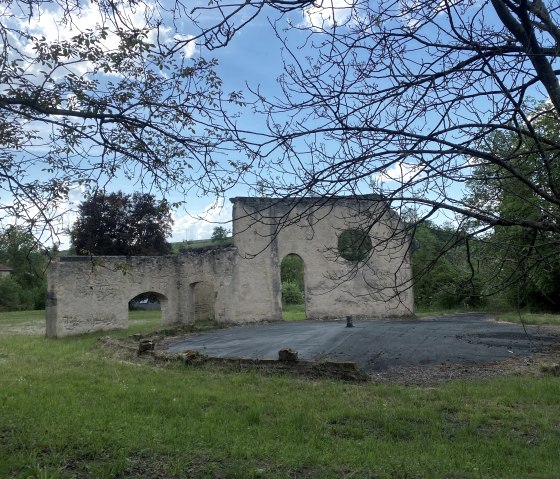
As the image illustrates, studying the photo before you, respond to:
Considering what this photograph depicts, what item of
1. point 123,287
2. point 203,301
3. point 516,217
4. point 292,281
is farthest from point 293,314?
point 516,217

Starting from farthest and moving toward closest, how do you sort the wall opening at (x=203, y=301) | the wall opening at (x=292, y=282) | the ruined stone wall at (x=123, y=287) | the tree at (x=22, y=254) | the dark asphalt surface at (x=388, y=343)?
the wall opening at (x=292, y=282) < the wall opening at (x=203, y=301) < the ruined stone wall at (x=123, y=287) < the dark asphalt surface at (x=388, y=343) < the tree at (x=22, y=254)

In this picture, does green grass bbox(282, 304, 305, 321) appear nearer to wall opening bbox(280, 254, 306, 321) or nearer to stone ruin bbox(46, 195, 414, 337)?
stone ruin bbox(46, 195, 414, 337)

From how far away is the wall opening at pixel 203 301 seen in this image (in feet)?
83.4

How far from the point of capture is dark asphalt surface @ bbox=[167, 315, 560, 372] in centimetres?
1166

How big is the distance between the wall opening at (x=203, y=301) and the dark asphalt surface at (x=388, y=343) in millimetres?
7079

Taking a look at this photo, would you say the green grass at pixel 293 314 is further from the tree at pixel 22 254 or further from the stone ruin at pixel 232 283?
the tree at pixel 22 254

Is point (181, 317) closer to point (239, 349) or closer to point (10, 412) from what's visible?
point (239, 349)

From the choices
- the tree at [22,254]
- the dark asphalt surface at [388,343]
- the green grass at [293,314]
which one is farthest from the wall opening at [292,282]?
the tree at [22,254]

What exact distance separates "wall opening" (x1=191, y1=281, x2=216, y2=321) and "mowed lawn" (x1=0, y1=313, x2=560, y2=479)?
50.9 feet

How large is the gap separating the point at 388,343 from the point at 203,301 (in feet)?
45.9

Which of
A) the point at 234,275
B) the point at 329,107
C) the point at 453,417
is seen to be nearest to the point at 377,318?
the point at 234,275

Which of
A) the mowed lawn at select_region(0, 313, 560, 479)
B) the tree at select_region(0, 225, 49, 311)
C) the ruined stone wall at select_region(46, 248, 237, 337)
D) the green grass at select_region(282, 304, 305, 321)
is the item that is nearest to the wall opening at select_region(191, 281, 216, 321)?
the ruined stone wall at select_region(46, 248, 237, 337)

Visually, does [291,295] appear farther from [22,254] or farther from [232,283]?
[22,254]

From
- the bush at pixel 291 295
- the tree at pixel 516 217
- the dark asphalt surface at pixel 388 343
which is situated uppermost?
the tree at pixel 516 217
